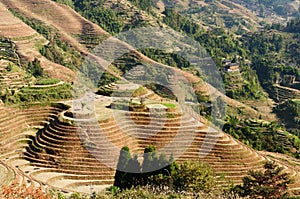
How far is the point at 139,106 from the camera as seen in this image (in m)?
32.2

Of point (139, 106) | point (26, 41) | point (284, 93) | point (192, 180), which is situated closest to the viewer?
point (192, 180)

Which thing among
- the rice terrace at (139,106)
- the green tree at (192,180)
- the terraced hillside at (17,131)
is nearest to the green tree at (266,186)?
the rice terrace at (139,106)

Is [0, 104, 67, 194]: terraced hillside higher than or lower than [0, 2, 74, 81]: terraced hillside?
higher

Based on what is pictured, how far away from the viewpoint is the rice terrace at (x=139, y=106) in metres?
25.9

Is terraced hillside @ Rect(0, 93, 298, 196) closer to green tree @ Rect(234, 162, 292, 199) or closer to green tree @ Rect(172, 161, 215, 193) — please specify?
green tree @ Rect(234, 162, 292, 199)

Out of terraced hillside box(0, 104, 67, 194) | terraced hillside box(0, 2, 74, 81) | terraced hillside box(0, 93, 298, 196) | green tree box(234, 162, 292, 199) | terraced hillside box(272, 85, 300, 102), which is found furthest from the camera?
terraced hillside box(272, 85, 300, 102)

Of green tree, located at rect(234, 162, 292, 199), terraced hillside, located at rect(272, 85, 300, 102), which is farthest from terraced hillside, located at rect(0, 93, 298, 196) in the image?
terraced hillside, located at rect(272, 85, 300, 102)

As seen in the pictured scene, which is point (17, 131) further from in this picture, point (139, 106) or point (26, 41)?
point (26, 41)

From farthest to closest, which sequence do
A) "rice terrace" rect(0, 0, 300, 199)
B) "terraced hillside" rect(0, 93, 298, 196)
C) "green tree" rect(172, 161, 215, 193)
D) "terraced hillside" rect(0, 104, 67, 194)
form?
"terraced hillside" rect(0, 93, 298, 196)
"terraced hillside" rect(0, 104, 67, 194)
"rice terrace" rect(0, 0, 300, 199)
"green tree" rect(172, 161, 215, 193)

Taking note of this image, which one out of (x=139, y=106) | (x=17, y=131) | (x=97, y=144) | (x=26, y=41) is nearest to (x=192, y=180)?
(x=97, y=144)

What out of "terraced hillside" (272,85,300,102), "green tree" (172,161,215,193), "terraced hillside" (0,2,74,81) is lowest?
"terraced hillside" (272,85,300,102)

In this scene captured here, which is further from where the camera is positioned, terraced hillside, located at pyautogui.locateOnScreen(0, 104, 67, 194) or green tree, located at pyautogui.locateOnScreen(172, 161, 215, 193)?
terraced hillside, located at pyautogui.locateOnScreen(0, 104, 67, 194)

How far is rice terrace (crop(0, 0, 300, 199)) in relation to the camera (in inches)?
1020

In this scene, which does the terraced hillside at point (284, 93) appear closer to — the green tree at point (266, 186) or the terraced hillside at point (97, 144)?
the terraced hillside at point (97, 144)
